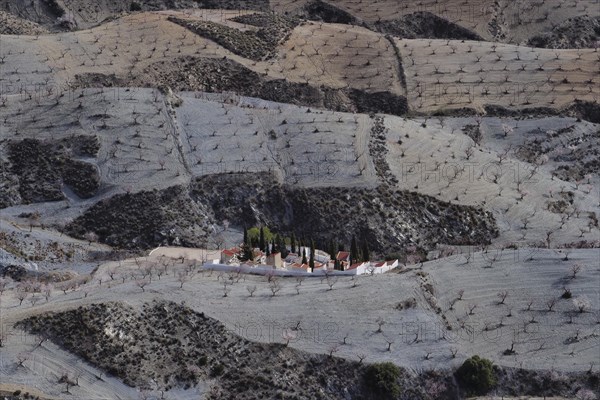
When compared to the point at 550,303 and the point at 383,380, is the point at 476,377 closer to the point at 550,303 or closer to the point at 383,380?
the point at 383,380

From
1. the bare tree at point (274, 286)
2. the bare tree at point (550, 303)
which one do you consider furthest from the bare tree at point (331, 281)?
the bare tree at point (550, 303)

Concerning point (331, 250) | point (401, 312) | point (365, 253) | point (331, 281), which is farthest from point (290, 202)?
point (401, 312)

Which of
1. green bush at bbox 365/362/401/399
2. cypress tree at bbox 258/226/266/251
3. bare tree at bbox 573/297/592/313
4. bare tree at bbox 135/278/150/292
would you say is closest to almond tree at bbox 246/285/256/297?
bare tree at bbox 135/278/150/292

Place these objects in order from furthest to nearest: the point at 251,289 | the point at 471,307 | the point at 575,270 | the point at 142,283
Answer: the point at 575,270 → the point at 471,307 → the point at 251,289 → the point at 142,283

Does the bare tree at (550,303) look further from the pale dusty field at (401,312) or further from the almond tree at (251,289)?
the almond tree at (251,289)

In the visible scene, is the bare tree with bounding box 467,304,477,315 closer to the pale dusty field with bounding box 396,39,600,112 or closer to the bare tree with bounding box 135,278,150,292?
the bare tree with bounding box 135,278,150,292

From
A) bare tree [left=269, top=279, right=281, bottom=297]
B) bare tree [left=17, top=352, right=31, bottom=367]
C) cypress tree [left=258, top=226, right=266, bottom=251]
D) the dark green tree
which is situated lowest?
the dark green tree
